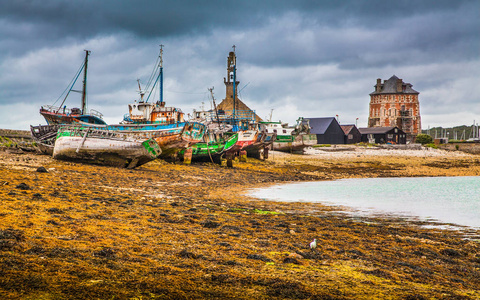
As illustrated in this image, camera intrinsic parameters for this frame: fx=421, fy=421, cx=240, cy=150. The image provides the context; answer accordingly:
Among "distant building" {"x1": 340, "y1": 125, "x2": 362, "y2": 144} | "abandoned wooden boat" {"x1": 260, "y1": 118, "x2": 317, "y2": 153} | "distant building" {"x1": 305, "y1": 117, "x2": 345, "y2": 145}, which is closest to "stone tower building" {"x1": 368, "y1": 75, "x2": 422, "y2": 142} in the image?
"distant building" {"x1": 340, "y1": 125, "x2": 362, "y2": 144}

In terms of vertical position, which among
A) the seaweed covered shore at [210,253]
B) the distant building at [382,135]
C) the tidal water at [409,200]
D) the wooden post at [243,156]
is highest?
the distant building at [382,135]

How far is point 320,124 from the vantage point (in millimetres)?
89250

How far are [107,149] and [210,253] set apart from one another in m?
20.0

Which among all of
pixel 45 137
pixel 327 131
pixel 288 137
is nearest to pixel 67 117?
pixel 45 137

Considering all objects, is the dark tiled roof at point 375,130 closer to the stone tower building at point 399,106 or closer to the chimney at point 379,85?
the stone tower building at point 399,106

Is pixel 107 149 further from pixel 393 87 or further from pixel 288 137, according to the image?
pixel 393 87

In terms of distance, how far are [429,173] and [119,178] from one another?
28874 millimetres

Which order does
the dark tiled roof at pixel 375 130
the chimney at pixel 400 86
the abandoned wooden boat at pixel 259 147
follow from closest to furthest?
the abandoned wooden boat at pixel 259 147
the dark tiled roof at pixel 375 130
the chimney at pixel 400 86

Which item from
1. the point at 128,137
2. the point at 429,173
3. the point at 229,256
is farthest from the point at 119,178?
the point at 429,173

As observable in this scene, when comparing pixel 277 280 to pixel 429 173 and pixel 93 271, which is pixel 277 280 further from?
pixel 429 173

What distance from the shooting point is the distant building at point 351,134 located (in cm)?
9150

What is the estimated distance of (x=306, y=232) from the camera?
32.0ft

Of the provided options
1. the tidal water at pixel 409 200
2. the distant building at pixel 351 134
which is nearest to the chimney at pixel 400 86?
the distant building at pixel 351 134

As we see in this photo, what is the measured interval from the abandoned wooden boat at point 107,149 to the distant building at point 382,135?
7681 cm
